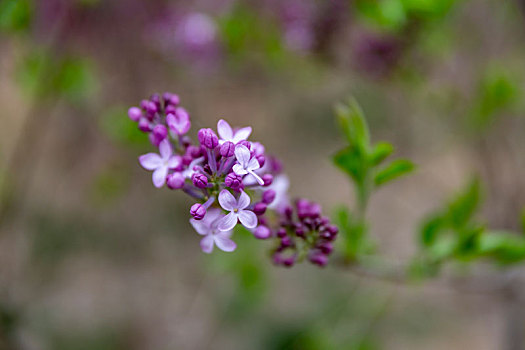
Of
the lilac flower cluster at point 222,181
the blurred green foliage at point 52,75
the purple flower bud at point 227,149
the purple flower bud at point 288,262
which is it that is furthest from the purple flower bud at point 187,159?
the blurred green foliage at point 52,75

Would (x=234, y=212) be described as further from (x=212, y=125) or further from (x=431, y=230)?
(x=212, y=125)

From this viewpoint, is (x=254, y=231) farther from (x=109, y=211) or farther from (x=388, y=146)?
(x=109, y=211)

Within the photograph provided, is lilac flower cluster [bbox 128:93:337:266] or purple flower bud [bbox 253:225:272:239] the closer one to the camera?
lilac flower cluster [bbox 128:93:337:266]

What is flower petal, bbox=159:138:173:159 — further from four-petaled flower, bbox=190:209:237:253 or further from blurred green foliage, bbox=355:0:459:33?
blurred green foliage, bbox=355:0:459:33

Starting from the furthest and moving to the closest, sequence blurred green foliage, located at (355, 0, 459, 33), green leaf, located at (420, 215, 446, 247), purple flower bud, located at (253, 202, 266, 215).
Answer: blurred green foliage, located at (355, 0, 459, 33) → green leaf, located at (420, 215, 446, 247) → purple flower bud, located at (253, 202, 266, 215)

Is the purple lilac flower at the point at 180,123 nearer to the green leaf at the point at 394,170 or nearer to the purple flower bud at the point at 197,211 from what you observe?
the purple flower bud at the point at 197,211

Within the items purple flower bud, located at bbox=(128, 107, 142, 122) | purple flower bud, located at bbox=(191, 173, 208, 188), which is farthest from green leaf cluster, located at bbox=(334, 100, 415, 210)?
purple flower bud, located at bbox=(128, 107, 142, 122)

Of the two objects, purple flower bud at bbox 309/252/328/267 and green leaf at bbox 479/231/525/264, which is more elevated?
green leaf at bbox 479/231/525/264
